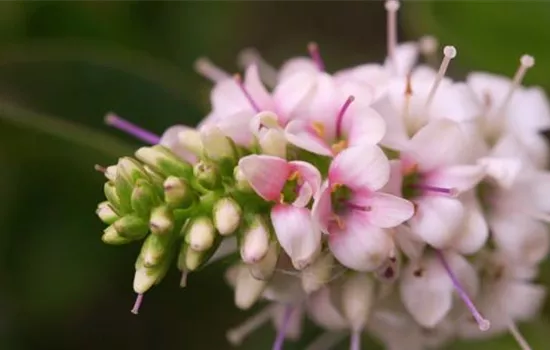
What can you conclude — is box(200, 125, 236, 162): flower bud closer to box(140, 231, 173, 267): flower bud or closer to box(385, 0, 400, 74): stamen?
box(140, 231, 173, 267): flower bud

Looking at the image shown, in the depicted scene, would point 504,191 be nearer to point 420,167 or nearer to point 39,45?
point 420,167

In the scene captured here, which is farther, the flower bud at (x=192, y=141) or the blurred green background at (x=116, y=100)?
the blurred green background at (x=116, y=100)

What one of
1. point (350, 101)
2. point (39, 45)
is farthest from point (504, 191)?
point (39, 45)

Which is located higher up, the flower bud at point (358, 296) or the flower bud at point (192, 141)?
the flower bud at point (192, 141)

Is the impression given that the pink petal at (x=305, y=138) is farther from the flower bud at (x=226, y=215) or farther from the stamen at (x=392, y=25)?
the stamen at (x=392, y=25)

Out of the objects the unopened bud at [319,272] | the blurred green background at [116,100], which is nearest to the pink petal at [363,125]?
the unopened bud at [319,272]

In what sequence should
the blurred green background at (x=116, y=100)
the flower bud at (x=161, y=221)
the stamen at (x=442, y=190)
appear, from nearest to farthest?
the flower bud at (x=161, y=221) < the stamen at (x=442, y=190) < the blurred green background at (x=116, y=100)

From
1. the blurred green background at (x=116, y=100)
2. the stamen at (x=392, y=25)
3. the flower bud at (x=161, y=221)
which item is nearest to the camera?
the flower bud at (x=161, y=221)

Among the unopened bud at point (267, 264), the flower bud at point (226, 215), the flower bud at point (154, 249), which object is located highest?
the flower bud at point (226, 215)
